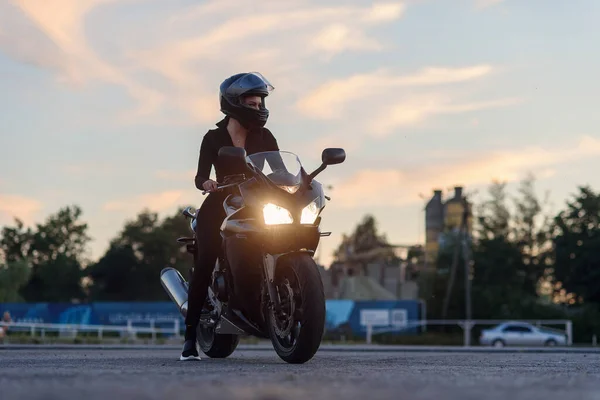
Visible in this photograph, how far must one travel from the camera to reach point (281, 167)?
26.2 feet

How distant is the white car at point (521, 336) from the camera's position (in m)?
47.3

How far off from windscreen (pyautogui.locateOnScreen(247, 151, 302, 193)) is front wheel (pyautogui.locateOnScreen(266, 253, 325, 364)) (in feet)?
1.79

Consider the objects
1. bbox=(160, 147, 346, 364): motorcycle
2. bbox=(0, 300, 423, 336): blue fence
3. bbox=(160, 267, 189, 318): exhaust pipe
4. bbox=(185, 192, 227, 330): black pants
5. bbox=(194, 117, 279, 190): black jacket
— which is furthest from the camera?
bbox=(0, 300, 423, 336): blue fence

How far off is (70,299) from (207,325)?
94242 mm

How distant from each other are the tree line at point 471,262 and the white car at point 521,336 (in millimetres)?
8137

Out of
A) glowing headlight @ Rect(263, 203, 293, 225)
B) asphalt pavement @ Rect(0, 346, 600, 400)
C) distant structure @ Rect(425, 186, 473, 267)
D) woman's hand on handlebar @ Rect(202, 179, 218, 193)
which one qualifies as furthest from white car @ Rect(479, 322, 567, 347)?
distant structure @ Rect(425, 186, 473, 267)

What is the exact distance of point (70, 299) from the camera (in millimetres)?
100625

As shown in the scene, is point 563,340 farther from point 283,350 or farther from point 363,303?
point 283,350

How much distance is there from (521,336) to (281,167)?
41.8 meters

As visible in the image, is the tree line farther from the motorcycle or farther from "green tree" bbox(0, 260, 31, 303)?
the motorcycle

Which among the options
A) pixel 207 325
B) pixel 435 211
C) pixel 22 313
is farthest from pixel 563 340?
pixel 435 211

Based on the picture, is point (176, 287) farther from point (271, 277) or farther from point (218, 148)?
point (271, 277)

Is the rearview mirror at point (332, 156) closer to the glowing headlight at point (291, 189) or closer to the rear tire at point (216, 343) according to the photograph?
the glowing headlight at point (291, 189)

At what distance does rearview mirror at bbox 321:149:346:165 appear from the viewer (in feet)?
25.9
